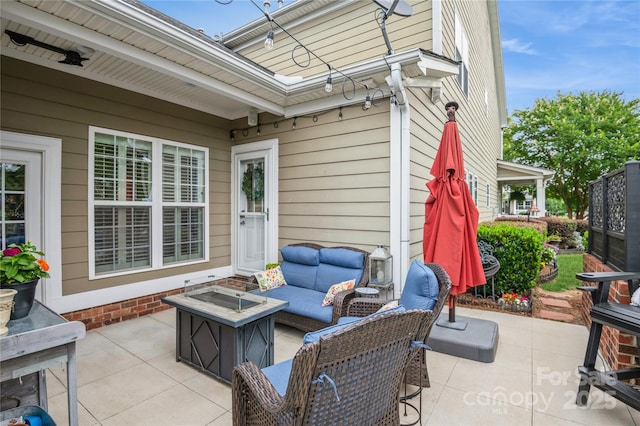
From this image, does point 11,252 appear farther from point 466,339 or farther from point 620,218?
point 620,218

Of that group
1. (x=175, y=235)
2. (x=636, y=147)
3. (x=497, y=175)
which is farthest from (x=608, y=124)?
(x=175, y=235)

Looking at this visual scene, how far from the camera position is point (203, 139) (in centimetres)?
510

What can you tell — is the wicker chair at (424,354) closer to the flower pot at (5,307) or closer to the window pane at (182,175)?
the flower pot at (5,307)

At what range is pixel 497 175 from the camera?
13.0 metres

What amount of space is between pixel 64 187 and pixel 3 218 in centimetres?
61

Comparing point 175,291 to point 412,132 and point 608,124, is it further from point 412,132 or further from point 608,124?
point 608,124

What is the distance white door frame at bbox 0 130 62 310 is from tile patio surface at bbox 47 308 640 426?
712mm

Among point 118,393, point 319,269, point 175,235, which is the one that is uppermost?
point 175,235

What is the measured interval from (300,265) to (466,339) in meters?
2.15

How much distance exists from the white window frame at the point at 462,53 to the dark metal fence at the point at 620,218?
10.3 feet

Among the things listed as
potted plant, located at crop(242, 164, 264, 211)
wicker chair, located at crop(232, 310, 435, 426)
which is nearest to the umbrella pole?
wicker chair, located at crop(232, 310, 435, 426)

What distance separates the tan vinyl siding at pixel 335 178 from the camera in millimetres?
4023

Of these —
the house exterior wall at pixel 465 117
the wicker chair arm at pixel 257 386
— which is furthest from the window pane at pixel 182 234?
the wicker chair arm at pixel 257 386

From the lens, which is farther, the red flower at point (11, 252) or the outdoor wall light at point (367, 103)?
the outdoor wall light at point (367, 103)
